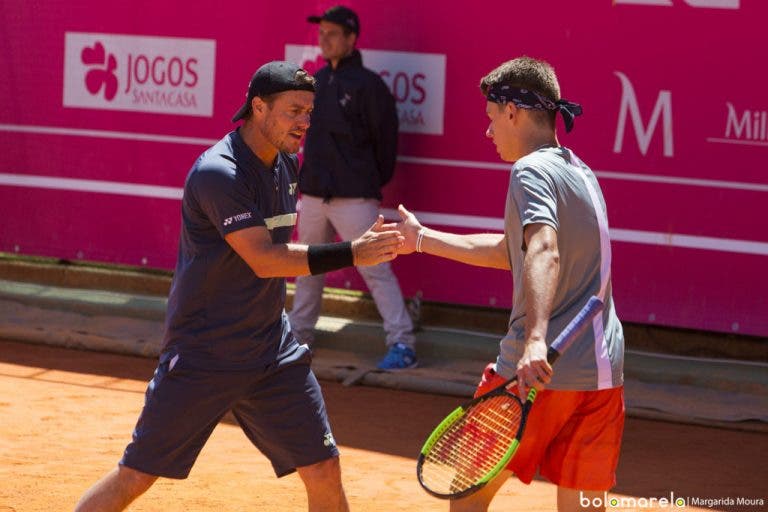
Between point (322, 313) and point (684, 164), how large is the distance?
110 inches

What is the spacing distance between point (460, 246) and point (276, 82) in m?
→ 0.86

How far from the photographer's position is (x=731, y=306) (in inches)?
343

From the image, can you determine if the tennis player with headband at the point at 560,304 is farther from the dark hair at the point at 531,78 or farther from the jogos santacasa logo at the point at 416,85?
the jogos santacasa logo at the point at 416,85

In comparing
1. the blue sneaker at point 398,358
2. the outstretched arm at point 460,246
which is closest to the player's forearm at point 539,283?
the outstretched arm at point 460,246

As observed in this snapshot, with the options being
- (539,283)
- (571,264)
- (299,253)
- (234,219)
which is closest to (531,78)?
(571,264)

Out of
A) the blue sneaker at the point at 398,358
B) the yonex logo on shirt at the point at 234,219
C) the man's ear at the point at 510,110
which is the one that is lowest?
the blue sneaker at the point at 398,358

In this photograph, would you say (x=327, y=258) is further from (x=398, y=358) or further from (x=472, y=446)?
(x=398, y=358)

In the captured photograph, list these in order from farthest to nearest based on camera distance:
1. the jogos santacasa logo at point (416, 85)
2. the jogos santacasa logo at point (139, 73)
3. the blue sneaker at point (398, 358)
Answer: the jogos santacasa logo at point (139, 73), the jogos santacasa logo at point (416, 85), the blue sneaker at point (398, 358)

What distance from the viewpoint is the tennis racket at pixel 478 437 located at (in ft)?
13.5

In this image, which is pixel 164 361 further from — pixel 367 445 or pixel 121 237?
pixel 121 237

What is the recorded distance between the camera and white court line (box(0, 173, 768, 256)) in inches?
342

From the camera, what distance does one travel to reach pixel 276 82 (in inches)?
185

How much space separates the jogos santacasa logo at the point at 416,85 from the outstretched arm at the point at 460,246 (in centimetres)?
440

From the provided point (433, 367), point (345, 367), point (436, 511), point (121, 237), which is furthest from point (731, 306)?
point (121, 237)
